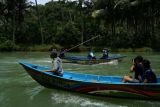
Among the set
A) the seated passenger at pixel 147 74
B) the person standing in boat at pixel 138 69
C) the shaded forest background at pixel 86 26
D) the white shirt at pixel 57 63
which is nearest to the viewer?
the seated passenger at pixel 147 74

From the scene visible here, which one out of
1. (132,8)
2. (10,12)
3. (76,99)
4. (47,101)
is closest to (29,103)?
(47,101)

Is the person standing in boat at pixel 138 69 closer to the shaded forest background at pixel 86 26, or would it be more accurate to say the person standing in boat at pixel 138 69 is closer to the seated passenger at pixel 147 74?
the seated passenger at pixel 147 74

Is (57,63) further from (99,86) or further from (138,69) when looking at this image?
(138,69)

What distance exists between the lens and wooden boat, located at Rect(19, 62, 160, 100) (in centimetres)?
1192

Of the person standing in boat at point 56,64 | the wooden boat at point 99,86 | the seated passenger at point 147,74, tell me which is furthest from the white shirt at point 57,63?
the seated passenger at point 147,74

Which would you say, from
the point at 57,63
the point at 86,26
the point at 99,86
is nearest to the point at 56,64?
the point at 57,63

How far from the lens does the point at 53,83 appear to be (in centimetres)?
1411

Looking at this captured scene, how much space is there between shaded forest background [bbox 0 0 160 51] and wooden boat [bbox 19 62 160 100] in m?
29.2

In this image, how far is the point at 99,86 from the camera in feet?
41.7

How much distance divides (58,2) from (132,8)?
26.8 m

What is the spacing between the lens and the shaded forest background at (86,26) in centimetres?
4466

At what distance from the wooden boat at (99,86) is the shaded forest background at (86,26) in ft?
95.6

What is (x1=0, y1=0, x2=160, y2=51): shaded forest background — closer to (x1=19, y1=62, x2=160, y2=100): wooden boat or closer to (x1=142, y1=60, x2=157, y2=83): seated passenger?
(x1=19, y1=62, x2=160, y2=100): wooden boat

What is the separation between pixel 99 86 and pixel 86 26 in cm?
4037
